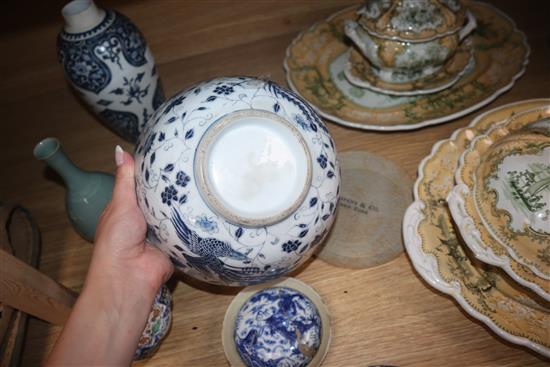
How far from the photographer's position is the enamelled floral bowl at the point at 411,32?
1112 mm

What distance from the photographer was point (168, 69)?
148cm

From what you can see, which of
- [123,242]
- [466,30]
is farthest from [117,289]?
[466,30]

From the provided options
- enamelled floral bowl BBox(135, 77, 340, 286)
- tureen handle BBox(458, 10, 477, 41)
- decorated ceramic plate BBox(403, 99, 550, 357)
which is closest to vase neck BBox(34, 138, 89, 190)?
enamelled floral bowl BBox(135, 77, 340, 286)

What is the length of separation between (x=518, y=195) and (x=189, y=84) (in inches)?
39.6

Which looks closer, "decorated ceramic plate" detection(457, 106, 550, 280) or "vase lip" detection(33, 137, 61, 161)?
"decorated ceramic plate" detection(457, 106, 550, 280)

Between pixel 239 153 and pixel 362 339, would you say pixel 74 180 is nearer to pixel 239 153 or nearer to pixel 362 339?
pixel 239 153

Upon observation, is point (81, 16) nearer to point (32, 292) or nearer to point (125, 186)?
point (125, 186)

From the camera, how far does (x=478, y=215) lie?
0.81m

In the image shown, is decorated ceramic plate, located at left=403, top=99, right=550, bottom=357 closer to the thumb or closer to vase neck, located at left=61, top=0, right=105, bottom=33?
the thumb

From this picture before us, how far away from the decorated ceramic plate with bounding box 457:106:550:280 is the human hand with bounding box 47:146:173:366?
2.04 feet

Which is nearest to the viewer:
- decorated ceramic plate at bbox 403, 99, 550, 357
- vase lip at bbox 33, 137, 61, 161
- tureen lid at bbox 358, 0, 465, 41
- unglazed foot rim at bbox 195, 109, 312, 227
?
unglazed foot rim at bbox 195, 109, 312, 227

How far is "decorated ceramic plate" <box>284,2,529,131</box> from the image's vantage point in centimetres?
117

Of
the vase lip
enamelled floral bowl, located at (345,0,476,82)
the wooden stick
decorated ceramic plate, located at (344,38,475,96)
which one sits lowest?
the wooden stick

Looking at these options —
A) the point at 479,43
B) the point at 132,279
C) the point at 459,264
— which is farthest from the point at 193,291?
the point at 479,43
